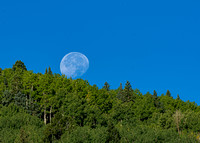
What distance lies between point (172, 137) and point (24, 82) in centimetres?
5129

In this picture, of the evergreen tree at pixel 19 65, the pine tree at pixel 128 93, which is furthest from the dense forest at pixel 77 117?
the evergreen tree at pixel 19 65

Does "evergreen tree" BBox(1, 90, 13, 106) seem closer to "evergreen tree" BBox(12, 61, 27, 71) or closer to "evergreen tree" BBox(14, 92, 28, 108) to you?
"evergreen tree" BBox(14, 92, 28, 108)

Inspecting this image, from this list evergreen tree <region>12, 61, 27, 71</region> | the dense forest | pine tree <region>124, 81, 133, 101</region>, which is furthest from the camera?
evergreen tree <region>12, 61, 27, 71</region>

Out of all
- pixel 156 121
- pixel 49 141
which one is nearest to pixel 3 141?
pixel 49 141

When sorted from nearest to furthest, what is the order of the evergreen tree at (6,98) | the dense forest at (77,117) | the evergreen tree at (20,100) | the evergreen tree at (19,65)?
the dense forest at (77,117)
the evergreen tree at (20,100)
the evergreen tree at (6,98)
the evergreen tree at (19,65)

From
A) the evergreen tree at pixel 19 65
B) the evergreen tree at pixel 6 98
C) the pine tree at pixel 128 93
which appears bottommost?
the evergreen tree at pixel 6 98

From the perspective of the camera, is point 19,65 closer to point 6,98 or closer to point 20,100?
point 6,98

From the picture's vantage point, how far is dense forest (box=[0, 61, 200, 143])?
57.1m

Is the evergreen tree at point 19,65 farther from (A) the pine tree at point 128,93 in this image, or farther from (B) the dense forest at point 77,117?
(A) the pine tree at point 128,93

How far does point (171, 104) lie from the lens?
373ft

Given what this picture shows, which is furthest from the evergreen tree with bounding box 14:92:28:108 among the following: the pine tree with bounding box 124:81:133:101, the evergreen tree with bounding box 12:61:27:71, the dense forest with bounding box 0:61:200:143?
the pine tree with bounding box 124:81:133:101

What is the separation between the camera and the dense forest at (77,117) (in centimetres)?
5709

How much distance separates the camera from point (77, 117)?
71.9 metres

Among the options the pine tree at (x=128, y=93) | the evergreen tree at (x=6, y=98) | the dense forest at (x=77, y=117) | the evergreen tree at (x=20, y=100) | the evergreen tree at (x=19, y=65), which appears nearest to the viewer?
the dense forest at (x=77, y=117)
